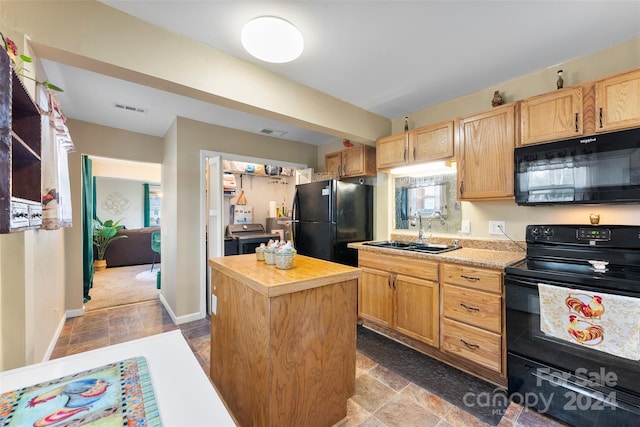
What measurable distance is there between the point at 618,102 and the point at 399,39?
1.43 meters

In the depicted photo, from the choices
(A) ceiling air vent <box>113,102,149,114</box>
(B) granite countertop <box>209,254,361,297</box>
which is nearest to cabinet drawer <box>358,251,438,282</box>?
(B) granite countertop <box>209,254,361,297</box>

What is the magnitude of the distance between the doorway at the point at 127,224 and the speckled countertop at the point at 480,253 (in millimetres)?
3920

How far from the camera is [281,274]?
1.50 m

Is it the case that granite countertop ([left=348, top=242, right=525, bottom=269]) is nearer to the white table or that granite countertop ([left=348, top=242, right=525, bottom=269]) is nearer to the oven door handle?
the oven door handle

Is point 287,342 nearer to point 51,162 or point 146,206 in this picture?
point 51,162

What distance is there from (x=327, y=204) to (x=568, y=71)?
7.77ft

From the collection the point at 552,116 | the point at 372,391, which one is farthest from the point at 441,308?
the point at 552,116

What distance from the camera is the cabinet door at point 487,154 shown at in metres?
2.08

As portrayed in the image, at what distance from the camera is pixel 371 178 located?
11.6 ft

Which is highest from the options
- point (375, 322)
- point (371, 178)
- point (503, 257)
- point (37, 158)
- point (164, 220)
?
point (371, 178)

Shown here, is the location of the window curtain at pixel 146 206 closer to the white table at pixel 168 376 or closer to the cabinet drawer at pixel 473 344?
the white table at pixel 168 376

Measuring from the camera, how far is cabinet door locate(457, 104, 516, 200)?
2078mm

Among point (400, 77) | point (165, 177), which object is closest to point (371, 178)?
point (400, 77)

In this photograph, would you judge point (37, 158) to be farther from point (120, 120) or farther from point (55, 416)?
point (120, 120)
